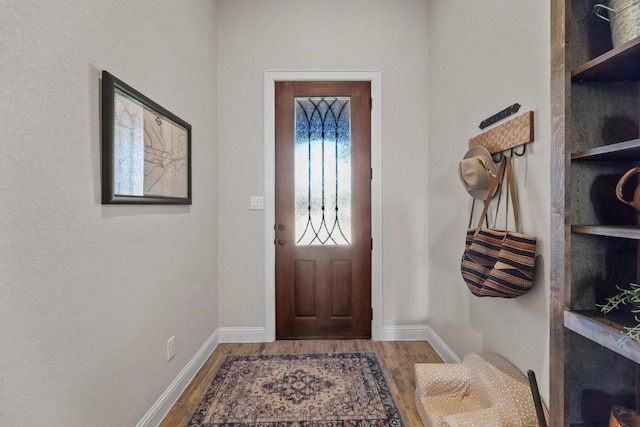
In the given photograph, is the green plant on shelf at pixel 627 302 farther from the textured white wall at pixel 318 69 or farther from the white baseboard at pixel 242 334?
the white baseboard at pixel 242 334

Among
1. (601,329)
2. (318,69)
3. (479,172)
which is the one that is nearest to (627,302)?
(601,329)

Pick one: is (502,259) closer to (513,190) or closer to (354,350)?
(513,190)

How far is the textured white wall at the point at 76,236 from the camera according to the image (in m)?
0.86

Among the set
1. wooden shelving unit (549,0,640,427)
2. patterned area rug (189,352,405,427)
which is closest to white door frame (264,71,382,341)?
patterned area rug (189,352,405,427)

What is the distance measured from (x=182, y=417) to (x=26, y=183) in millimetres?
1427

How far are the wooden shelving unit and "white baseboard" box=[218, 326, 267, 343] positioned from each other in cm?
207

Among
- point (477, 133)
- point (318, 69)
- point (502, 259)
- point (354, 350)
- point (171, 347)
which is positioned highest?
point (318, 69)

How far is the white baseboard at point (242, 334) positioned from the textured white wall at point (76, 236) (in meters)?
0.78

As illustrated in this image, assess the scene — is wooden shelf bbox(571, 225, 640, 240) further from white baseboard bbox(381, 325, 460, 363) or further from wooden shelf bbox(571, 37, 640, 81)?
white baseboard bbox(381, 325, 460, 363)

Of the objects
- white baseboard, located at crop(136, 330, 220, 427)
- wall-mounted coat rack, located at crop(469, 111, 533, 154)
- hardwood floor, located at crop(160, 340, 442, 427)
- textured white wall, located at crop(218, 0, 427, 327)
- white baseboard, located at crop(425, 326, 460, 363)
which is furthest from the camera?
textured white wall, located at crop(218, 0, 427, 327)

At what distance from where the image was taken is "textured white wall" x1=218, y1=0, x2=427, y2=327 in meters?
2.54

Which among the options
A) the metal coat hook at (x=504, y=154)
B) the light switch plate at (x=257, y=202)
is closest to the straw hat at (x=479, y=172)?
the metal coat hook at (x=504, y=154)

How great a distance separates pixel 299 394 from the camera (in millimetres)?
1821

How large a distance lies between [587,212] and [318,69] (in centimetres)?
218
